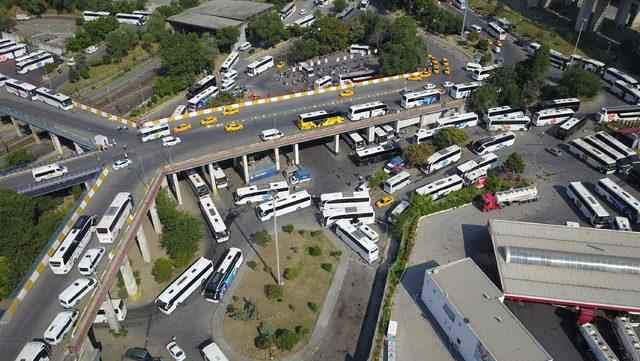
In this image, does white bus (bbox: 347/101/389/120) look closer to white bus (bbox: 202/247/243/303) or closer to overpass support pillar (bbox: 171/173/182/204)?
overpass support pillar (bbox: 171/173/182/204)

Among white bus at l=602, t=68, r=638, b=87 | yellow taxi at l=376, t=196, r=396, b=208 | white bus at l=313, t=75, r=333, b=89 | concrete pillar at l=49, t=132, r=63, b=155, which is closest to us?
yellow taxi at l=376, t=196, r=396, b=208

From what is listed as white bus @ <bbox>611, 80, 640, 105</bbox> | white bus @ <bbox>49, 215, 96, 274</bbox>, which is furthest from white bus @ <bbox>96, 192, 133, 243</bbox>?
white bus @ <bbox>611, 80, 640, 105</bbox>

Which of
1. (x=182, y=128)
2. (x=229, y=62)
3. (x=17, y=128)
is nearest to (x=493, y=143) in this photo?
(x=182, y=128)

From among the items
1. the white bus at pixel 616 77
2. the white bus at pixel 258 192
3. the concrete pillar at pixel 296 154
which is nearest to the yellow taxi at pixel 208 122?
the white bus at pixel 258 192

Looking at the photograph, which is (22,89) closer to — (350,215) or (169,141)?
(169,141)

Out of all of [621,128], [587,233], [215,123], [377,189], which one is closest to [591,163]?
[621,128]

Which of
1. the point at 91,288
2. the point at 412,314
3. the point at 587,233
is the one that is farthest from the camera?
the point at 587,233

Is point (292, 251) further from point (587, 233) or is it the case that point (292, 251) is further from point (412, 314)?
point (587, 233)
